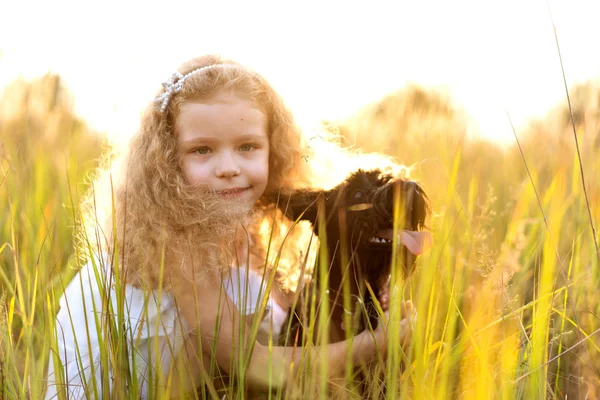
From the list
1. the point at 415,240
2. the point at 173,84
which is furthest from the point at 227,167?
the point at 415,240

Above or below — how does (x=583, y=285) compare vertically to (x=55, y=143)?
below

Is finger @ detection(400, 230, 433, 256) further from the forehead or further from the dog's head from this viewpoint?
the forehead

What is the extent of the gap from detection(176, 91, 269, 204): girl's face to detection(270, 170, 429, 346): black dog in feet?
0.67

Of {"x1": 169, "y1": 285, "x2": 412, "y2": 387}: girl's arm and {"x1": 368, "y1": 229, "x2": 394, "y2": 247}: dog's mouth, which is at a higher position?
{"x1": 368, "y1": 229, "x2": 394, "y2": 247}: dog's mouth

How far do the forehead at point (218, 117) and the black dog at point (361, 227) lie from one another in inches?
12.5

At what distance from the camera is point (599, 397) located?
1.50 m

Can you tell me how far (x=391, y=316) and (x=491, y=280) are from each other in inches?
9.1

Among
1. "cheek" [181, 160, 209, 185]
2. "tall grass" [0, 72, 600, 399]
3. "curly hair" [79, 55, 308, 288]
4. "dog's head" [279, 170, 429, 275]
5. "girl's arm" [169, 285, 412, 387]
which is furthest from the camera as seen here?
"cheek" [181, 160, 209, 185]

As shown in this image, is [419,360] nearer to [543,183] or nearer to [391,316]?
[391,316]

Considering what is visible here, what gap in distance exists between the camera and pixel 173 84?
91.1 inches

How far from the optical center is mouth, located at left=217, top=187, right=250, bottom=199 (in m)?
2.17

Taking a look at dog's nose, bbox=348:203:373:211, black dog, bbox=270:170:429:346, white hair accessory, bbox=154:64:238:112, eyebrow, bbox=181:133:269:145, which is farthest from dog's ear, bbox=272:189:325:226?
white hair accessory, bbox=154:64:238:112

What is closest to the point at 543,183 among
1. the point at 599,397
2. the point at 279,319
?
the point at 279,319

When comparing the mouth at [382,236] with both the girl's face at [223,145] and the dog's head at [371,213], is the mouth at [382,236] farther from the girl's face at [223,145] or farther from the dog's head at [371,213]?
the girl's face at [223,145]
